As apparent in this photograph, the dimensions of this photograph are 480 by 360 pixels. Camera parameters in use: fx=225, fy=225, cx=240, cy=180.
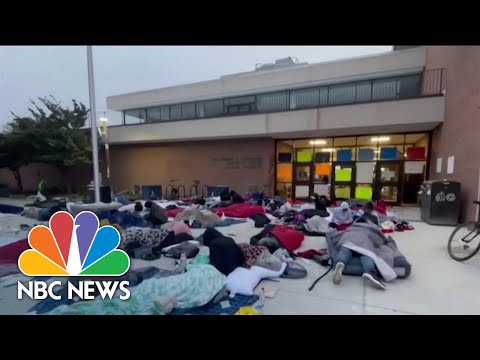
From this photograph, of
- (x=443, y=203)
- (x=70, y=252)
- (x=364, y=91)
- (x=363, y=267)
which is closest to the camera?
(x=70, y=252)

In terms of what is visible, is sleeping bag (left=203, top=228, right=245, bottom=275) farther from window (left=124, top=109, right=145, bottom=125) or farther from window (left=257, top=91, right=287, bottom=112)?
window (left=124, top=109, right=145, bottom=125)

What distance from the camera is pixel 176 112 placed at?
12570 mm

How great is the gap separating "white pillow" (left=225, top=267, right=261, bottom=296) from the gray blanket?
124 cm

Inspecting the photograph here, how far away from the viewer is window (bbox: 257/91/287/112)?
34.7 ft

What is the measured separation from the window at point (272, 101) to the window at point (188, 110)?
145 inches

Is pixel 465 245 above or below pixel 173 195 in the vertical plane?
above

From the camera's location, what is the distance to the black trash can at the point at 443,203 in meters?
5.42

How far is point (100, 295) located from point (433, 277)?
12.0ft

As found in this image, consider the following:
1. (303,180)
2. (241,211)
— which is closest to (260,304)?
(241,211)

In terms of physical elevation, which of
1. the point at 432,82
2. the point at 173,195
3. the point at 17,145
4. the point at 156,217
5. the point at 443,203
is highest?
the point at 432,82

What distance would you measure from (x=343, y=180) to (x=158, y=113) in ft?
34.4

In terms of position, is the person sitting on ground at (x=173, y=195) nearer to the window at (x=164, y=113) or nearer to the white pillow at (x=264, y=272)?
the window at (x=164, y=113)

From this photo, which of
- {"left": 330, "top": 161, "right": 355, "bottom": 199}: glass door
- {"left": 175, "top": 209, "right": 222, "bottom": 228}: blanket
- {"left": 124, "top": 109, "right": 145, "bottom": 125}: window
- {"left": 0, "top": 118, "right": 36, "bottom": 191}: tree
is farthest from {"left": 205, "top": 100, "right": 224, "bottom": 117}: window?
{"left": 0, "top": 118, "right": 36, "bottom": 191}: tree

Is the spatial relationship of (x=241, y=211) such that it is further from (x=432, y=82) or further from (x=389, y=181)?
(x=432, y=82)
